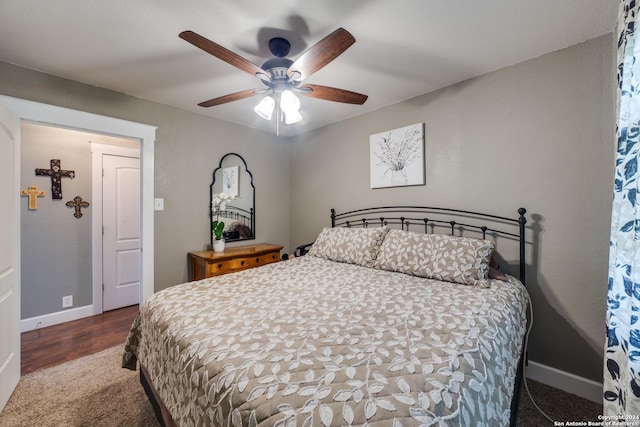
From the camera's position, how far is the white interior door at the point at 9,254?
5.65 feet

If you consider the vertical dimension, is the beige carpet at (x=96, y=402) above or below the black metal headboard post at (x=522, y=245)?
below

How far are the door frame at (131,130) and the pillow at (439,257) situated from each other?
225 cm

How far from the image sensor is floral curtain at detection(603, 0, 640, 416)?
92 cm

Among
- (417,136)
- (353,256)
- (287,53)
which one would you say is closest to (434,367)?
(353,256)

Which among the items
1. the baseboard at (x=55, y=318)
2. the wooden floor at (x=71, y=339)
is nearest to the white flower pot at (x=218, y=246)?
the wooden floor at (x=71, y=339)

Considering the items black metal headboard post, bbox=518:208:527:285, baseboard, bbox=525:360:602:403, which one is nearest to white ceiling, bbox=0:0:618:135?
black metal headboard post, bbox=518:208:527:285

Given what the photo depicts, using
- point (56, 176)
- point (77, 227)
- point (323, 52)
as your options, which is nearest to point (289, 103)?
point (323, 52)

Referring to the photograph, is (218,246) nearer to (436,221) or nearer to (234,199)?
(234,199)

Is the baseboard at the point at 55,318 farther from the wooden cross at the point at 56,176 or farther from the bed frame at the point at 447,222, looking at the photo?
the bed frame at the point at 447,222

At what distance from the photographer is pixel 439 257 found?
196cm

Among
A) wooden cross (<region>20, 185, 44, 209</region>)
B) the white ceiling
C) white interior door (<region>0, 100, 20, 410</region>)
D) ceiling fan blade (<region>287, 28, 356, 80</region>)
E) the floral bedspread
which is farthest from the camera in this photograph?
wooden cross (<region>20, 185, 44, 209</region>)

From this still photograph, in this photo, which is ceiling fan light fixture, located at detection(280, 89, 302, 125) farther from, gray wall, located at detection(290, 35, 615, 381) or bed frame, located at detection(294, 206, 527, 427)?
bed frame, located at detection(294, 206, 527, 427)

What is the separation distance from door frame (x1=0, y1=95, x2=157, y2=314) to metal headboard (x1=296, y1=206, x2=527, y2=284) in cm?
200

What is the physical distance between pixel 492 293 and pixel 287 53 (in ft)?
6.62
